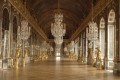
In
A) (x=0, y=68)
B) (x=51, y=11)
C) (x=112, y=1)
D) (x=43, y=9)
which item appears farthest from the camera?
(x=51, y=11)

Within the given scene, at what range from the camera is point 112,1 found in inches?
850

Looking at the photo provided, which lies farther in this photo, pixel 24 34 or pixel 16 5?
pixel 16 5

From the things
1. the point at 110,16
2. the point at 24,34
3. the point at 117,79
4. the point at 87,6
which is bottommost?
the point at 117,79

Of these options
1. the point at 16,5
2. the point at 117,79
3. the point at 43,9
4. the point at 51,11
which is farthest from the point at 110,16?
the point at 51,11

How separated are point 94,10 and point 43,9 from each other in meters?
15.4

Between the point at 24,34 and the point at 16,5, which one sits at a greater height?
the point at 16,5

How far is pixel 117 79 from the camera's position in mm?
14789

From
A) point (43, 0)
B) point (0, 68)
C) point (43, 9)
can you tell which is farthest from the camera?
point (43, 9)

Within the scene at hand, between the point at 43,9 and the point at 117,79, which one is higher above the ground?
the point at 43,9

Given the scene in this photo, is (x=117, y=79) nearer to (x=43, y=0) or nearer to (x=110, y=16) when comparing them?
(x=110, y=16)

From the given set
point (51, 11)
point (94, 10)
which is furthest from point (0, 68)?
point (51, 11)

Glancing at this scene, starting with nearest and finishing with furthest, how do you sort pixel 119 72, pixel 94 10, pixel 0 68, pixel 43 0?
pixel 119 72 < pixel 0 68 < pixel 94 10 < pixel 43 0

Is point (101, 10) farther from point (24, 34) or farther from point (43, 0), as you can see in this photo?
point (43, 0)

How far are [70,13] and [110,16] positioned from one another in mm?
25994
